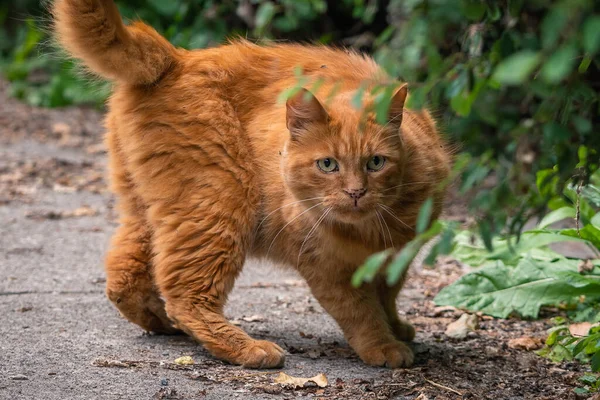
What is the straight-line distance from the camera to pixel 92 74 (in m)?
4.05

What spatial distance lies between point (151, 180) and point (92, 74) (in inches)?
25.5

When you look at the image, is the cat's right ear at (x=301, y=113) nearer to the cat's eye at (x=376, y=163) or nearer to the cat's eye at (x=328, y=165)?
the cat's eye at (x=328, y=165)

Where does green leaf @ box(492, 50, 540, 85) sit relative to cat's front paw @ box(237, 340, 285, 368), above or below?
above

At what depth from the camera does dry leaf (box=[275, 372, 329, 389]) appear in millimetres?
3345

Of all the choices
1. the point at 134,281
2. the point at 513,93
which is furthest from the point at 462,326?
the point at 513,93

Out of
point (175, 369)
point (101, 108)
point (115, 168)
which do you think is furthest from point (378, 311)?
point (101, 108)

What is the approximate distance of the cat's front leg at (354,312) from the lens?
372 centimetres

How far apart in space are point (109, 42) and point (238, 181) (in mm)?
833

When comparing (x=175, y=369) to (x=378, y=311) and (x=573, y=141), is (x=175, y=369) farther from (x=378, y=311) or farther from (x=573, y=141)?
(x=573, y=141)

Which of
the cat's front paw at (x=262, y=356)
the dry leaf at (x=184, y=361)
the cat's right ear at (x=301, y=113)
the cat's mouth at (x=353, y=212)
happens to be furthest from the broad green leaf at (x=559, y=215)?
the dry leaf at (x=184, y=361)

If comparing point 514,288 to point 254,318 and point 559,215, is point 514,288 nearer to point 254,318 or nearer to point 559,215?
point 559,215

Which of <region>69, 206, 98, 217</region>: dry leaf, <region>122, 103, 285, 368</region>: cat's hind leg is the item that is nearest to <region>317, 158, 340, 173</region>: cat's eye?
<region>122, 103, 285, 368</region>: cat's hind leg

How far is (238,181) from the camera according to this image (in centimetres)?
381

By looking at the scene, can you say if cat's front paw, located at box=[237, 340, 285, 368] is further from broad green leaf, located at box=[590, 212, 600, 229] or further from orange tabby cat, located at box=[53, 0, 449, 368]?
broad green leaf, located at box=[590, 212, 600, 229]
